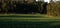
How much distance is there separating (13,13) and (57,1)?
1.80 meters

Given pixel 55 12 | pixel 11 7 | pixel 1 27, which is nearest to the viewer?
pixel 1 27

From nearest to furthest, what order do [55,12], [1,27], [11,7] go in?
[1,27]
[55,12]
[11,7]

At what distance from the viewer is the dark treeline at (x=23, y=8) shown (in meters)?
6.39

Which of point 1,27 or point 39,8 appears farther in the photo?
→ point 39,8

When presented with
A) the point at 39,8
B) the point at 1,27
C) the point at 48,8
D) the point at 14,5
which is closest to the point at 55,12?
the point at 48,8

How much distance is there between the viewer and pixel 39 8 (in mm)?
6512

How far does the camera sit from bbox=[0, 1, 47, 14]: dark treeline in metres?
6.39

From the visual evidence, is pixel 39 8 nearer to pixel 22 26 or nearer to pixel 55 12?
pixel 55 12

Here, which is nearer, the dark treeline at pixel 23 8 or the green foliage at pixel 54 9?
the green foliage at pixel 54 9

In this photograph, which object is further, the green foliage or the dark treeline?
the dark treeline

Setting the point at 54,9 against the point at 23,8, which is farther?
the point at 23,8

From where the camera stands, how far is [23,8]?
6.52 m

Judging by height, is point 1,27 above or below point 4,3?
below

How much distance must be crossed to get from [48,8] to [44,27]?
2152mm
